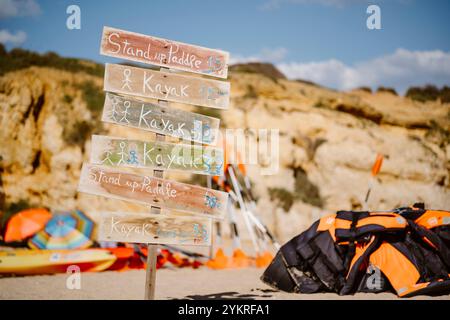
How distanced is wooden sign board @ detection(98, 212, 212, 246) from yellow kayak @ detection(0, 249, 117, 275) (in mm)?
2762

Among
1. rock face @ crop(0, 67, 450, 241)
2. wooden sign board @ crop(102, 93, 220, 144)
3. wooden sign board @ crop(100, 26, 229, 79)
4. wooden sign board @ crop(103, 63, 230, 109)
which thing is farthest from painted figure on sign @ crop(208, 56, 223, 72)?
rock face @ crop(0, 67, 450, 241)

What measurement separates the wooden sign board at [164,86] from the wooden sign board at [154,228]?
1.05 m

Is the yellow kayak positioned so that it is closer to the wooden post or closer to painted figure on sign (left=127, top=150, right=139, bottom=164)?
the wooden post

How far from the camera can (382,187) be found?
1375 centimetres

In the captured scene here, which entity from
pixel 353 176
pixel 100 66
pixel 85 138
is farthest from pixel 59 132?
pixel 353 176

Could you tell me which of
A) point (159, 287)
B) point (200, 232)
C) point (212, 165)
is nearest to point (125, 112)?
point (212, 165)

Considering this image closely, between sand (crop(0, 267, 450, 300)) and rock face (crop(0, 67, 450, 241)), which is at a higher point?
rock face (crop(0, 67, 450, 241))

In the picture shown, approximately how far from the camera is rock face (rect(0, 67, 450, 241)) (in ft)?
40.2

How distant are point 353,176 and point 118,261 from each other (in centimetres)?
915

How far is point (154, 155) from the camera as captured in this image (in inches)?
152

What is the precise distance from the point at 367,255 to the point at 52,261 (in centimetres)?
416

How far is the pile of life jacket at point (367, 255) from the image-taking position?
5.12 meters
